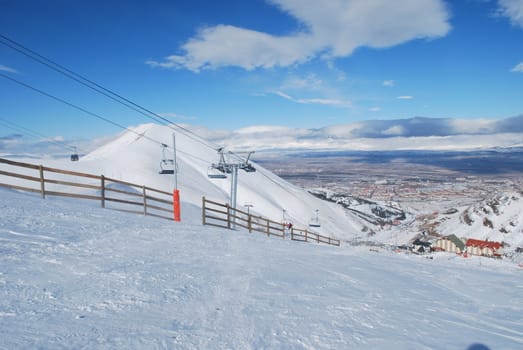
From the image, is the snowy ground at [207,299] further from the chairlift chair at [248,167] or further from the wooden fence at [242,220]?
the chairlift chair at [248,167]

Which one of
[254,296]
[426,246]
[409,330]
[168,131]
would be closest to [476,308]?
[409,330]

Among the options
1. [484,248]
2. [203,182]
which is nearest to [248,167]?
[484,248]

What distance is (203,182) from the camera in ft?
270

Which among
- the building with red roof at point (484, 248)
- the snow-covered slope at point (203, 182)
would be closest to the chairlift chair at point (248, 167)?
the snow-covered slope at point (203, 182)

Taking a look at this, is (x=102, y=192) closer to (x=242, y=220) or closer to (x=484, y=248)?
(x=242, y=220)

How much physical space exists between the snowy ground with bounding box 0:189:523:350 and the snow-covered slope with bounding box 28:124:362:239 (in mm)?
47068

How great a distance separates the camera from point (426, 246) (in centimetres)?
5394

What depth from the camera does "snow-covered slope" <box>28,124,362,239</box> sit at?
2529 inches

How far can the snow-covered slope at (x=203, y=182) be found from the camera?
64.2 metres

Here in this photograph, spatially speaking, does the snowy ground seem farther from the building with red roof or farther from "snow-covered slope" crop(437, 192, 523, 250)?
"snow-covered slope" crop(437, 192, 523, 250)

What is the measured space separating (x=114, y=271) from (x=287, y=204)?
8425 cm

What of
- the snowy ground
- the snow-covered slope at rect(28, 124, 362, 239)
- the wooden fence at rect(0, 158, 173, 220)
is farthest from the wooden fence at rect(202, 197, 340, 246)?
the snow-covered slope at rect(28, 124, 362, 239)

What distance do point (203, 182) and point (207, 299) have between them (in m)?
77.8

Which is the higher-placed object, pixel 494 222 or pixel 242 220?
pixel 242 220
